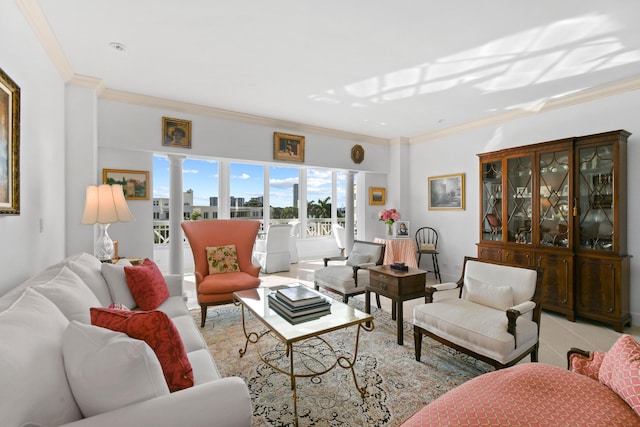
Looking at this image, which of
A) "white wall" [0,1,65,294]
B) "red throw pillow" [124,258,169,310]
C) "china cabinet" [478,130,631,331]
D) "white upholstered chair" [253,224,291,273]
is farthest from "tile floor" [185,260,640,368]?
"white wall" [0,1,65,294]

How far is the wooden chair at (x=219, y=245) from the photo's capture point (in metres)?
3.10

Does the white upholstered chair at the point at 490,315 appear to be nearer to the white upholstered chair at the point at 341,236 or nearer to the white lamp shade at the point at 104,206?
the white lamp shade at the point at 104,206

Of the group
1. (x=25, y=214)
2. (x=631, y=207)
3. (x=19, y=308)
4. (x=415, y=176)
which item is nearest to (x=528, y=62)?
(x=631, y=207)

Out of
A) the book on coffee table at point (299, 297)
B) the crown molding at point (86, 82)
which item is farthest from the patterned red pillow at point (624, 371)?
the crown molding at point (86, 82)

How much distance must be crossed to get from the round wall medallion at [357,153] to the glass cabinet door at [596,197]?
3.19m

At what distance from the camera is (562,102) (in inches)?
149

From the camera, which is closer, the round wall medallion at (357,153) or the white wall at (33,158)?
the white wall at (33,158)

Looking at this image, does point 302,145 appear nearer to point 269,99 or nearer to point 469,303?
point 269,99

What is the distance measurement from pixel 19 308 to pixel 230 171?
238 inches

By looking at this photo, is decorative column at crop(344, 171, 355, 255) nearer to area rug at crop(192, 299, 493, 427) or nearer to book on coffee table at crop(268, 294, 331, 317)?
area rug at crop(192, 299, 493, 427)

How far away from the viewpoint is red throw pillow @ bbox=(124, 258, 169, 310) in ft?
7.52

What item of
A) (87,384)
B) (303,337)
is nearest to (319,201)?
(303,337)

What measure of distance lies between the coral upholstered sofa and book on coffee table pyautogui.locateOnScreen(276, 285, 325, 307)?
1142mm

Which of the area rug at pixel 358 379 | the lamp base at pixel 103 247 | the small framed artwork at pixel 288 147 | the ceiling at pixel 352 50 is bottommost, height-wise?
the area rug at pixel 358 379
